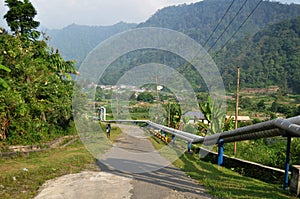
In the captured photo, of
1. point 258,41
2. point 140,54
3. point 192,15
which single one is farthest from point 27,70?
point 192,15

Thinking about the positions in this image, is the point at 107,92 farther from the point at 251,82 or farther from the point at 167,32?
the point at 251,82

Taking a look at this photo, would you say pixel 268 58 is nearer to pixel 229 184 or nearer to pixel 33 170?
pixel 229 184

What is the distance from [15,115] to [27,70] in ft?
7.77

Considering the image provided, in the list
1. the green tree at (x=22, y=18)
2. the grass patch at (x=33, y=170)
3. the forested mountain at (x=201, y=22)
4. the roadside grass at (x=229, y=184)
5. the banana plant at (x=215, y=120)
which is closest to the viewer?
the roadside grass at (x=229, y=184)

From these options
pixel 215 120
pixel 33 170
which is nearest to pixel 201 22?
pixel 215 120

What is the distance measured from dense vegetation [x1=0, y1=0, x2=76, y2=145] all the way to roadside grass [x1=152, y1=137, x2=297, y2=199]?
5.88m

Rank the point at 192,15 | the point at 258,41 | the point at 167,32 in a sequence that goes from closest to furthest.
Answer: the point at 167,32 < the point at 258,41 < the point at 192,15

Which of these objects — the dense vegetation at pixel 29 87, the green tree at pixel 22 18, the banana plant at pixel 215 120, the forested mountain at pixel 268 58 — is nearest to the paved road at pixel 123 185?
the dense vegetation at pixel 29 87

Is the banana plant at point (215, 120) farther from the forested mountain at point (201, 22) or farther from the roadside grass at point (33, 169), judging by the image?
the forested mountain at point (201, 22)

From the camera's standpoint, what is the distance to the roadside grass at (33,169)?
5.89 metres

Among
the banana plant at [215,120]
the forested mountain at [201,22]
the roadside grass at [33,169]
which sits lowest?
the roadside grass at [33,169]

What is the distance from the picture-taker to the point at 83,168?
312 inches

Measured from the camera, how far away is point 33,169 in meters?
7.75

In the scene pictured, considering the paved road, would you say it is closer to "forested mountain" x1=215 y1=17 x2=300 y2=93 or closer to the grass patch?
the grass patch
